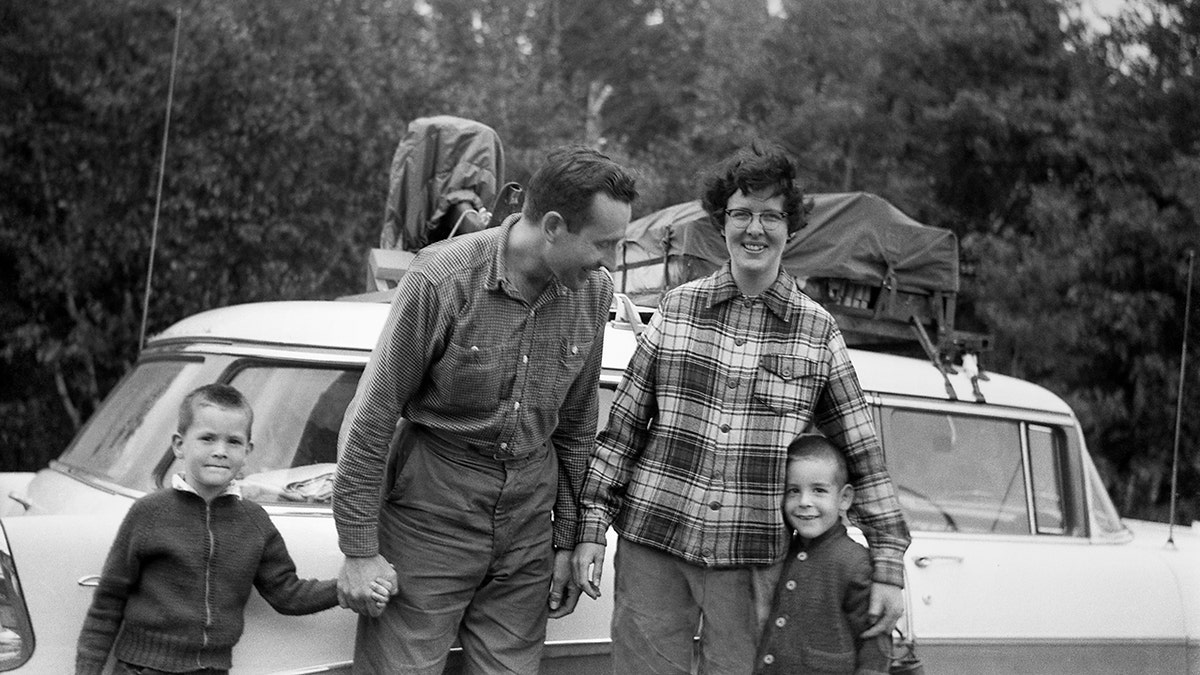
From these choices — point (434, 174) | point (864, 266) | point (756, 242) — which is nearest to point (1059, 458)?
point (864, 266)

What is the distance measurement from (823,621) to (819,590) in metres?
0.08

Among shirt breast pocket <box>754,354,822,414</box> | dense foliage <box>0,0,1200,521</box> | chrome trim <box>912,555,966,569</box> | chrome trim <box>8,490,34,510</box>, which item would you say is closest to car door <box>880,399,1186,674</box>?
chrome trim <box>912,555,966,569</box>

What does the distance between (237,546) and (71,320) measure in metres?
9.73

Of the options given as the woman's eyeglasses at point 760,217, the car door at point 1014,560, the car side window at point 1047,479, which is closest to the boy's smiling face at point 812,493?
the woman's eyeglasses at point 760,217

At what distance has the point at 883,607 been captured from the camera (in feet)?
10.7

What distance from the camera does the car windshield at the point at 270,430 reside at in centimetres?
364

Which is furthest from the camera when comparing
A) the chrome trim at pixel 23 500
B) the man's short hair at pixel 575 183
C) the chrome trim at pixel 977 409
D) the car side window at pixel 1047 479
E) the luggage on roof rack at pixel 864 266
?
the luggage on roof rack at pixel 864 266

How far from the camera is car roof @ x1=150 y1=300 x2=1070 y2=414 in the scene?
3.86 metres

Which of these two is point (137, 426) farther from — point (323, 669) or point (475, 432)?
point (475, 432)

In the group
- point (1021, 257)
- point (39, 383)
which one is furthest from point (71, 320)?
point (1021, 257)

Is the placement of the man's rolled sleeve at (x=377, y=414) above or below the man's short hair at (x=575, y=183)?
below

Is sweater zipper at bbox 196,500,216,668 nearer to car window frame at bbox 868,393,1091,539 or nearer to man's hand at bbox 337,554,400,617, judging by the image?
man's hand at bbox 337,554,400,617

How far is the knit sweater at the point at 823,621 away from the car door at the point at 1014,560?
89 cm

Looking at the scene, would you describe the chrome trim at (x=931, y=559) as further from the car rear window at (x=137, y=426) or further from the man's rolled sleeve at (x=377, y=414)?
the car rear window at (x=137, y=426)
